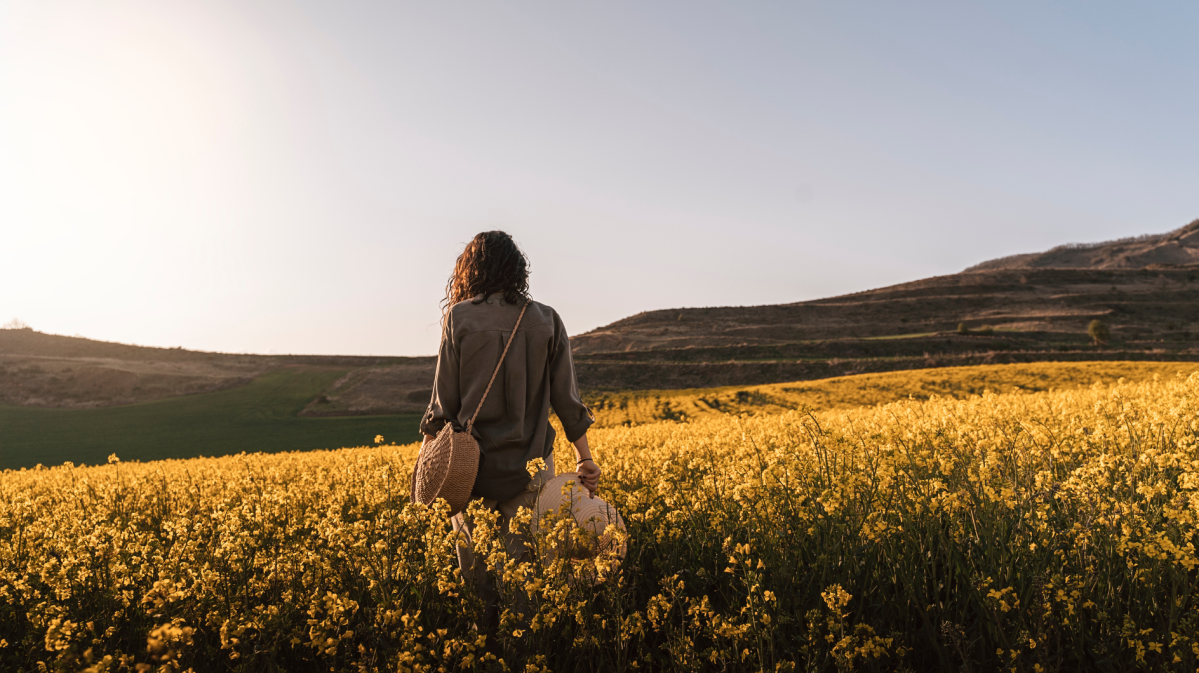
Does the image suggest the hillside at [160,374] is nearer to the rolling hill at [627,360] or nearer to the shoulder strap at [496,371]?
the rolling hill at [627,360]

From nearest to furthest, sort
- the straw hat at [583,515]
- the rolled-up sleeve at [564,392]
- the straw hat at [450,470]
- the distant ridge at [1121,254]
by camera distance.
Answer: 1. the straw hat at [583,515]
2. the straw hat at [450,470]
3. the rolled-up sleeve at [564,392]
4. the distant ridge at [1121,254]

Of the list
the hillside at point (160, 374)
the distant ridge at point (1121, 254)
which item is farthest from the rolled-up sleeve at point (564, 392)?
the distant ridge at point (1121, 254)

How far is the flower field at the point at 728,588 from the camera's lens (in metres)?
2.30

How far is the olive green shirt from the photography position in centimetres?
303

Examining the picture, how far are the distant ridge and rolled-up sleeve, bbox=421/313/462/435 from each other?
154m

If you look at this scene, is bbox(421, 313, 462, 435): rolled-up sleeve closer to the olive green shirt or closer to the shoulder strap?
the olive green shirt

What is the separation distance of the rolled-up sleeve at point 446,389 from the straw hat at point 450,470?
0.24 m

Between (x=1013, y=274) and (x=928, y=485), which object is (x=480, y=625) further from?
(x=1013, y=274)

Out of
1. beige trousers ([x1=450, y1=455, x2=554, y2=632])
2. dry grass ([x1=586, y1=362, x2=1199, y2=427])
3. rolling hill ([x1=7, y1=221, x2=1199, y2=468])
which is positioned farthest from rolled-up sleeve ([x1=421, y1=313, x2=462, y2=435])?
rolling hill ([x1=7, y1=221, x2=1199, y2=468])

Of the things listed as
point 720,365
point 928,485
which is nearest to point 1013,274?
point 720,365

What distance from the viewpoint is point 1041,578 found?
2.31 metres

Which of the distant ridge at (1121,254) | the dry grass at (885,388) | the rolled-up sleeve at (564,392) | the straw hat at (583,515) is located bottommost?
the dry grass at (885,388)

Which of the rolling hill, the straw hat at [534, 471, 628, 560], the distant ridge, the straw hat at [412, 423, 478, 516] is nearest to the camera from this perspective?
the straw hat at [534, 471, 628, 560]

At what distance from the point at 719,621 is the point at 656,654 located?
0.57 meters
